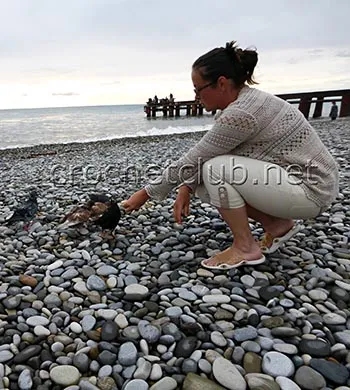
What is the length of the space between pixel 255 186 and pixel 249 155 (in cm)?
17

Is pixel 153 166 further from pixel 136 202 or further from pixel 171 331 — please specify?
pixel 171 331

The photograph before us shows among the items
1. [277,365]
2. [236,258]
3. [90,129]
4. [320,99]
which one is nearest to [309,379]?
[277,365]

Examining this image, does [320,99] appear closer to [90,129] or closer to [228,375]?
[90,129]

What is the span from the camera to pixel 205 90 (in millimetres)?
1889

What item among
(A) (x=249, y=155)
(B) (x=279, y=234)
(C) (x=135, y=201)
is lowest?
(B) (x=279, y=234)

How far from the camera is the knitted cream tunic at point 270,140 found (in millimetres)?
1806

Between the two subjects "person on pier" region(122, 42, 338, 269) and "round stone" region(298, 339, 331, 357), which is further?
"person on pier" region(122, 42, 338, 269)

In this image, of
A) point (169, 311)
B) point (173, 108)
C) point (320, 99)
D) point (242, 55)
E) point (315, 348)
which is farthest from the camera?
point (173, 108)

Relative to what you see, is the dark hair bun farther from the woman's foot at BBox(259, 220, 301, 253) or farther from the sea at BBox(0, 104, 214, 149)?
the sea at BBox(0, 104, 214, 149)

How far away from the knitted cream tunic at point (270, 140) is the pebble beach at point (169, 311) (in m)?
0.50

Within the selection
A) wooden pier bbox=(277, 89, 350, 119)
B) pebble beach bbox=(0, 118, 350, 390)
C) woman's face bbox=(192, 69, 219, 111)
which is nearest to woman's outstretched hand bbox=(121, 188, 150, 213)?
pebble beach bbox=(0, 118, 350, 390)

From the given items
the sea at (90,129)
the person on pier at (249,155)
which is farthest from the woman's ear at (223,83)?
the sea at (90,129)

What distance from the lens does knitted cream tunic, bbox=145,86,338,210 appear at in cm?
181

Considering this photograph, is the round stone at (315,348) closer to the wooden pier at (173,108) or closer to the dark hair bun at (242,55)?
the dark hair bun at (242,55)
